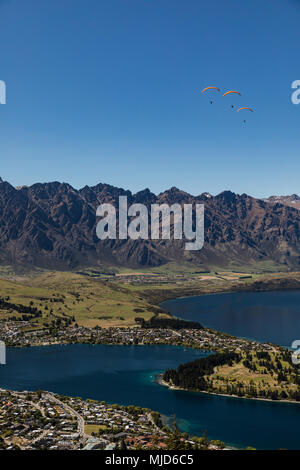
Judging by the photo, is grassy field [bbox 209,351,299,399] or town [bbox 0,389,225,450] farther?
grassy field [bbox 209,351,299,399]

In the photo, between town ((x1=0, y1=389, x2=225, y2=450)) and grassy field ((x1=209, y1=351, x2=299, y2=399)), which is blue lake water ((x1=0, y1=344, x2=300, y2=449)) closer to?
grassy field ((x1=209, y1=351, x2=299, y2=399))

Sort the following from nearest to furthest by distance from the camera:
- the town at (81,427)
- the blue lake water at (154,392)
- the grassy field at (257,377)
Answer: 1. the town at (81,427)
2. the blue lake water at (154,392)
3. the grassy field at (257,377)

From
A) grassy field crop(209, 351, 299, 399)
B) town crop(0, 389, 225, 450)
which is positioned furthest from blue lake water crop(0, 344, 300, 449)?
town crop(0, 389, 225, 450)

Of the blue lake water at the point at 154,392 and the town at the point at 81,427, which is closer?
the town at the point at 81,427

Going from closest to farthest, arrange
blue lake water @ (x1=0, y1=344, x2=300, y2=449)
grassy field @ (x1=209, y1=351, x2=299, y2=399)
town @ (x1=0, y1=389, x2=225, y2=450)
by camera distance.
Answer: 1. town @ (x1=0, y1=389, x2=225, y2=450)
2. blue lake water @ (x1=0, y1=344, x2=300, y2=449)
3. grassy field @ (x1=209, y1=351, x2=299, y2=399)

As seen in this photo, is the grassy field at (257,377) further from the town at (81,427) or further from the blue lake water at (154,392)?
the town at (81,427)

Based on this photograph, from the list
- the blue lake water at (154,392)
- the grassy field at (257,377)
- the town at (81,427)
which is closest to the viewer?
the town at (81,427)

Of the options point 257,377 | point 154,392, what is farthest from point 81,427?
point 257,377

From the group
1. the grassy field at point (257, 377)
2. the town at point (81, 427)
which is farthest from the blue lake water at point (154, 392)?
the town at point (81, 427)
